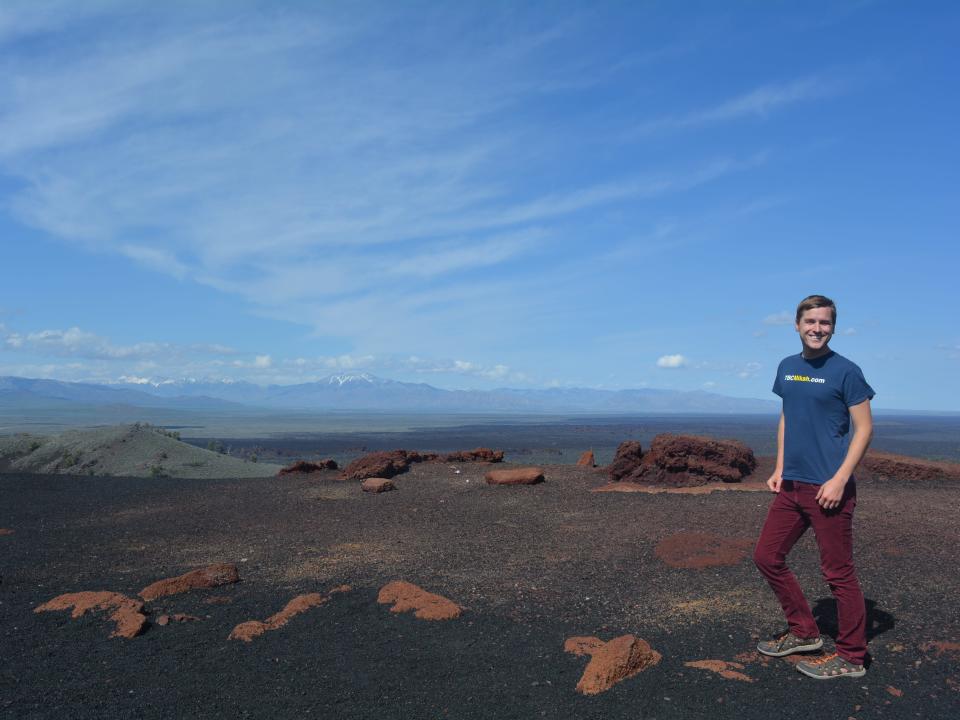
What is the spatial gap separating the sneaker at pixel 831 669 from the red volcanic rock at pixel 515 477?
953 centimetres

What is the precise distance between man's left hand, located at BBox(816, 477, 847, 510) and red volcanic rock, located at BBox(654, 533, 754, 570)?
3052 mm

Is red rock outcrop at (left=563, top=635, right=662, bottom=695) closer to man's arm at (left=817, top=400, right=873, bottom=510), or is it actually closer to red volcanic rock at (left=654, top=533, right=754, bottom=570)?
man's arm at (left=817, top=400, right=873, bottom=510)

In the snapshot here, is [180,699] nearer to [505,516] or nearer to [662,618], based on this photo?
[662,618]

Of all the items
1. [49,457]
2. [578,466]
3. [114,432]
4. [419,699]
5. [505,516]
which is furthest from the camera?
[114,432]

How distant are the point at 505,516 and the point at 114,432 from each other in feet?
65.1

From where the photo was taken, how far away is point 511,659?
16.7 ft

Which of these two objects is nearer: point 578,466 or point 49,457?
point 578,466

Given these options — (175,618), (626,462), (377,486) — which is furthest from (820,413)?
(377,486)

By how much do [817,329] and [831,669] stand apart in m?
2.21

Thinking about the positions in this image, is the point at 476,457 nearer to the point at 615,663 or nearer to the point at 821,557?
the point at 615,663

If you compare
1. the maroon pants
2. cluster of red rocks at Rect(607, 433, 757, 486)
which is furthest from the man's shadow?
cluster of red rocks at Rect(607, 433, 757, 486)

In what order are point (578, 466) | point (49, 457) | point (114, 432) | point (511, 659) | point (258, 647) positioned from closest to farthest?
point (511, 659), point (258, 647), point (578, 466), point (49, 457), point (114, 432)

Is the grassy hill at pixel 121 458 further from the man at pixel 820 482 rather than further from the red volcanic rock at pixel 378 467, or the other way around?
the man at pixel 820 482

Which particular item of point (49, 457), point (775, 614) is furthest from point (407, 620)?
point (49, 457)
